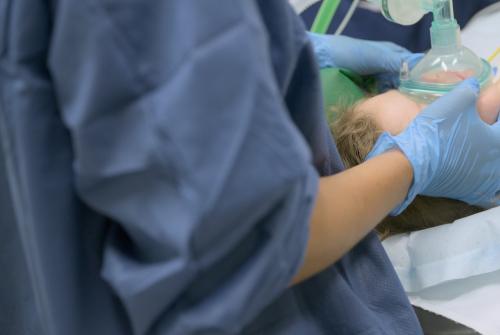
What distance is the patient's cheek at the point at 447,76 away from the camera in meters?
1.12

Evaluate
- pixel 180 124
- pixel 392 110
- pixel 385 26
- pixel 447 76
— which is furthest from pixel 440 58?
pixel 180 124

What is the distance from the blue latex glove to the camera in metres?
1.41

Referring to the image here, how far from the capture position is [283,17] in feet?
1.72

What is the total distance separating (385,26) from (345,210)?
1.16 m

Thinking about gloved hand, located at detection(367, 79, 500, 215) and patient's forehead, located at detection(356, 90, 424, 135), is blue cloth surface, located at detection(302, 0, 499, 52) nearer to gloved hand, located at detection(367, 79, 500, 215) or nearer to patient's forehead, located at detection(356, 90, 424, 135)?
patient's forehead, located at detection(356, 90, 424, 135)

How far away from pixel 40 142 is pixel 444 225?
0.75m

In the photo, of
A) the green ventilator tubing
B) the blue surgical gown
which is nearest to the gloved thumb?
the green ventilator tubing

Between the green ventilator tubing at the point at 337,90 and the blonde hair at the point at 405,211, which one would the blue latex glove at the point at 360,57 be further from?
the blonde hair at the point at 405,211

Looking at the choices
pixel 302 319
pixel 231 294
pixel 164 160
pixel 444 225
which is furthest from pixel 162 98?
pixel 444 225

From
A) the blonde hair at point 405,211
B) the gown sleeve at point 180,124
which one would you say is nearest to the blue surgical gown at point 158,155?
the gown sleeve at point 180,124

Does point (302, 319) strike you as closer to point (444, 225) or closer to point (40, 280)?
point (40, 280)

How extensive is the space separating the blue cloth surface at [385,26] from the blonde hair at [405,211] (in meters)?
0.65

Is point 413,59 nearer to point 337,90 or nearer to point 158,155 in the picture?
point 337,90

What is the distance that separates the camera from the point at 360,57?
4.65ft
